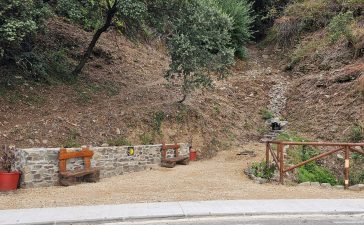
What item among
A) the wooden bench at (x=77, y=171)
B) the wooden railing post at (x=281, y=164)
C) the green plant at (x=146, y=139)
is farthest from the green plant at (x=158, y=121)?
the wooden railing post at (x=281, y=164)

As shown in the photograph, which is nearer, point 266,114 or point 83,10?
point 83,10

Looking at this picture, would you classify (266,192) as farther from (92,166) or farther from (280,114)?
(280,114)

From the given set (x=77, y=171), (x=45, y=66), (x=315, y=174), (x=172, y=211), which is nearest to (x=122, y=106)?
(x=45, y=66)

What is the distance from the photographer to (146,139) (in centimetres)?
1501

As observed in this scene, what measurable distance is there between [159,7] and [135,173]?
24.1 ft

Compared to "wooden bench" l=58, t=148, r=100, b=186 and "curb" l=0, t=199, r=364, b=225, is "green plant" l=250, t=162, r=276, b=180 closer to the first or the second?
"curb" l=0, t=199, r=364, b=225

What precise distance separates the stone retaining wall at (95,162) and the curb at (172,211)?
2.19 m

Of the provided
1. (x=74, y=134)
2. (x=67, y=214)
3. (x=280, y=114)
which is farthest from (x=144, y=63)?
(x=67, y=214)

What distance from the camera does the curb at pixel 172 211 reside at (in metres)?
6.90

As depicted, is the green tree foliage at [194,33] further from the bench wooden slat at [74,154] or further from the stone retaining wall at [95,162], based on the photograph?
the bench wooden slat at [74,154]

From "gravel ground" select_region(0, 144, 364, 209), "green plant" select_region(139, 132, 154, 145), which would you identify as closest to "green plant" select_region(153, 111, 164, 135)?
"green plant" select_region(139, 132, 154, 145)

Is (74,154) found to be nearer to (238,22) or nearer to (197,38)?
(197,38)

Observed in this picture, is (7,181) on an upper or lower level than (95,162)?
lower

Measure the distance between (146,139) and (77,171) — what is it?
480 centimetres
